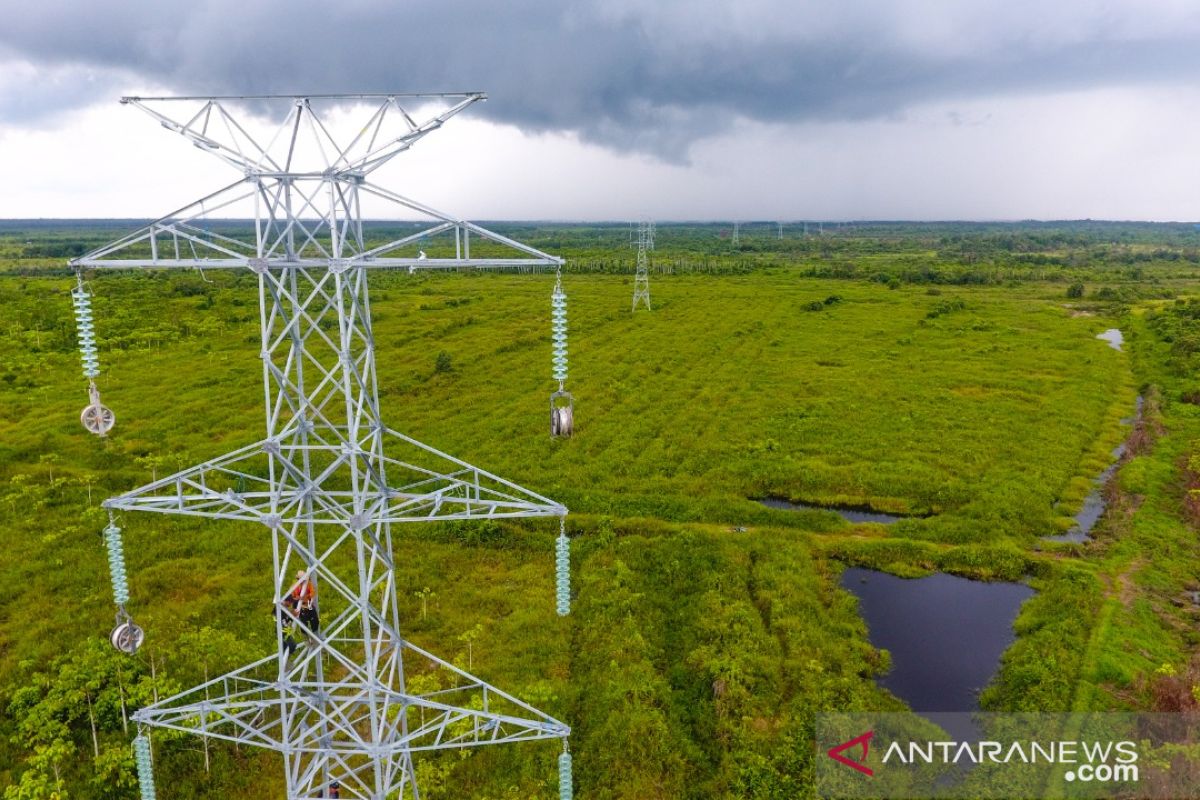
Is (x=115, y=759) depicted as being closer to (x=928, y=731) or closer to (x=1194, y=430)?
(x=928, y=731)

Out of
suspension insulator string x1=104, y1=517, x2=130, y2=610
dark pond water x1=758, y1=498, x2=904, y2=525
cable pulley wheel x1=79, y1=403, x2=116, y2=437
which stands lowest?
dark pond water x1=758, y1=498, x2=904, y2=525

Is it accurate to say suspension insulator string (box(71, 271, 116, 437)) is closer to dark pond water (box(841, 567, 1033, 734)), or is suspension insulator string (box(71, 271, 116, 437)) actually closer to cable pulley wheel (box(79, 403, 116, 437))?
cable pulley wheel (box(79, 403, 116, 437))

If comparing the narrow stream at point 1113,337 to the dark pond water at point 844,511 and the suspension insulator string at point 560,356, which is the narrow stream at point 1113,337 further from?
the suspension insulator string at point 560,356

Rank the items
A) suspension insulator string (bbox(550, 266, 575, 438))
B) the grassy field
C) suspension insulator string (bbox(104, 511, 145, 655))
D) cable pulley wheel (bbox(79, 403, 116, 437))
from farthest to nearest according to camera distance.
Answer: the grassy field, suspension insulator string (bbox(104, 511, 145, 655)), cable pulley wheel (bbox(79, 403, 116, 437)), suspension insulator string (bbox(550, 266, 575, 438))

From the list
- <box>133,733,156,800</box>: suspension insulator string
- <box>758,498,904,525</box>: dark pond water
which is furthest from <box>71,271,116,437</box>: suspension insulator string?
<box>758,498,904,525</box>: dark pond water

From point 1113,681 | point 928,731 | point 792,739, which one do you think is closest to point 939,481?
point 1113,681

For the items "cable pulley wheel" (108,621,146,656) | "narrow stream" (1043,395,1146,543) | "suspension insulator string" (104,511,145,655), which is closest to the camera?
"suspension insulator string" (104,511,145,655)

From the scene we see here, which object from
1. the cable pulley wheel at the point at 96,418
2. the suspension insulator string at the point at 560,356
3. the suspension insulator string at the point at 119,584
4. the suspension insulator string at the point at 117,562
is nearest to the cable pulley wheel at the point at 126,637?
the suspension insulator string at the point at 119,584
